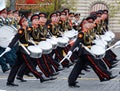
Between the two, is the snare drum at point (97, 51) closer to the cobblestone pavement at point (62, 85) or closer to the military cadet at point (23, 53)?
the cobblestone pavement at point (62, 85)

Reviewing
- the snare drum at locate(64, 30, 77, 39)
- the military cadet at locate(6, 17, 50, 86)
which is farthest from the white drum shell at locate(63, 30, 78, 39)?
the military cadet at locate(6, 17, 50, 86)

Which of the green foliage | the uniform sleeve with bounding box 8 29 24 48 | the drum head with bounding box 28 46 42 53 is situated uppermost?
the uniform sleeve with bounding box 8 29 24 48

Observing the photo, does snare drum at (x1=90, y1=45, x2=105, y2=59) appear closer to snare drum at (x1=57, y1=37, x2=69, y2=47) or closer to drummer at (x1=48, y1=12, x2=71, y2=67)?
snare drum at (x1=57, y1=37, x2=69, y2=47)

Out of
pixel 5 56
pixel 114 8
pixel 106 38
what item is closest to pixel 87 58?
pixel 106 38

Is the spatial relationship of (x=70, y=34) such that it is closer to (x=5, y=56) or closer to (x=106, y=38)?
(x=106, y=38)

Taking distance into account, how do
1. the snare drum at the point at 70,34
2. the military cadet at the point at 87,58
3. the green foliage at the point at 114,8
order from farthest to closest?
the green foliage at the point at 114,8
the snare drum at the point at 70,34
the military cadet at the point at 87,58

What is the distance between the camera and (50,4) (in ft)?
123

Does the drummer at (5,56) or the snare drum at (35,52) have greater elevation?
the snare drum at (35,52)

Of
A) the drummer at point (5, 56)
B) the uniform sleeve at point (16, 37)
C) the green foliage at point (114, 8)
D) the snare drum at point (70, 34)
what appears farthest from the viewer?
the green foliage at point (114, 8)

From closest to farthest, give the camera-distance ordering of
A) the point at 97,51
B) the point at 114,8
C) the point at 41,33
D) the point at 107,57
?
the point at 97,51
the point at 41,33
the point at 107,57
the point at 114,8

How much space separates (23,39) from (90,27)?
57.7 inches

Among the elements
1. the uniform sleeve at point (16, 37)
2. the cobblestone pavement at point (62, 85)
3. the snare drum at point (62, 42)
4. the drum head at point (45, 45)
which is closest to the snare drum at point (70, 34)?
the snare drum at point (62, 42)

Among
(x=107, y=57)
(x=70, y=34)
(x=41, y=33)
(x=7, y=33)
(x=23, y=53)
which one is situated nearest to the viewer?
(x=23, y=53)

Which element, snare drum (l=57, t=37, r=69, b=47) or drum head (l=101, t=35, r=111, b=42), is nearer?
drum head (l=101, t=35, r=111, b=42)
